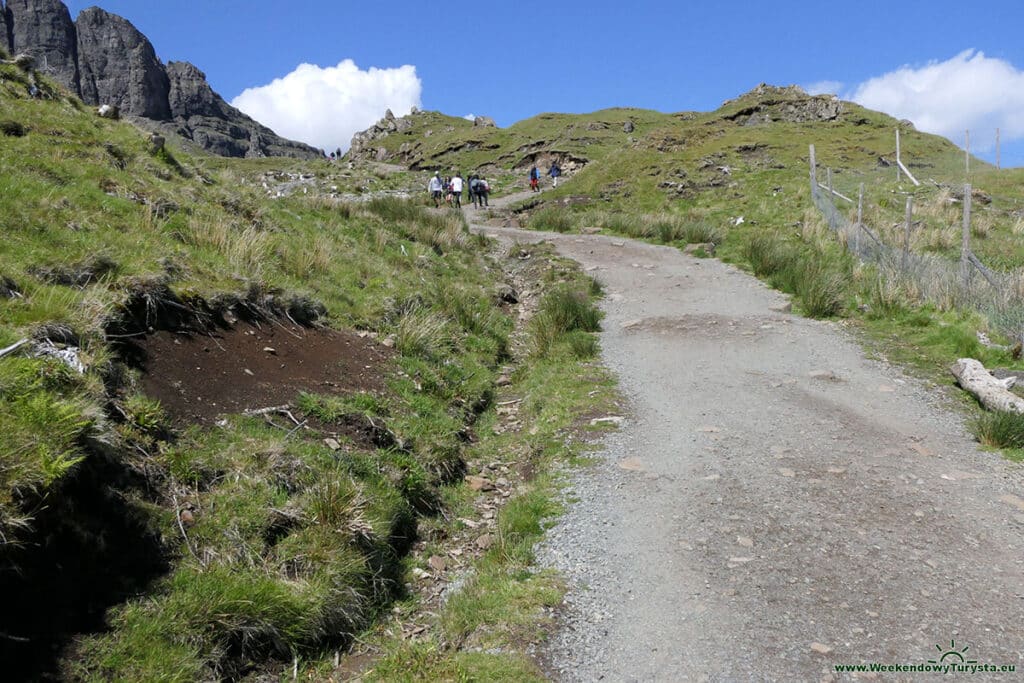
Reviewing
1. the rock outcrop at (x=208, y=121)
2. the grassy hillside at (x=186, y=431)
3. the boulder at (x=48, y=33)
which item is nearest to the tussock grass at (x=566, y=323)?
the grassy hillside at (x=186, y=431)

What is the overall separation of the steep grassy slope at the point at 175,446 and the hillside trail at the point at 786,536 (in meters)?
1.69

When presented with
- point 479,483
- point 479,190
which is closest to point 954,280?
point 479,483

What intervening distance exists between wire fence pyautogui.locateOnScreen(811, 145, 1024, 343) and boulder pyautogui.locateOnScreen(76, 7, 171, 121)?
418 ft

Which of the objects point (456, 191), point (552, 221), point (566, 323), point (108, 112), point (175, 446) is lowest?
point (175, 446)

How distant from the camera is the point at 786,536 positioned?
5.37 metres

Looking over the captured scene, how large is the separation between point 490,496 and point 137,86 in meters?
139

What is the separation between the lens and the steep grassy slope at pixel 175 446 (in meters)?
3.83

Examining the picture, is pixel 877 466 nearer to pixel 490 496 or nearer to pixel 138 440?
pixel 490 496

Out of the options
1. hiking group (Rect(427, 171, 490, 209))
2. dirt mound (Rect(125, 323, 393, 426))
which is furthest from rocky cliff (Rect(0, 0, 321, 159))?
dirt mound (Rect(125, 323, 393, 426))

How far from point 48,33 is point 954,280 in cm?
13034

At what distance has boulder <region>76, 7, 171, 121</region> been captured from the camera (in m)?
114

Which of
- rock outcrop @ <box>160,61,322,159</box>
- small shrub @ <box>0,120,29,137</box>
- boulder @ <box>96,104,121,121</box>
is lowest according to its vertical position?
small shrub @ <box>0,120,29,137</box>

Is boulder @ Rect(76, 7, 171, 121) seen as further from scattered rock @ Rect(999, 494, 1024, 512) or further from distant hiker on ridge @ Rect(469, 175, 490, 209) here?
scattered rock @ Rect(999, 494, 1024, 512)

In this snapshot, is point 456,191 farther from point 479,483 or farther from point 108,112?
point 479,483
